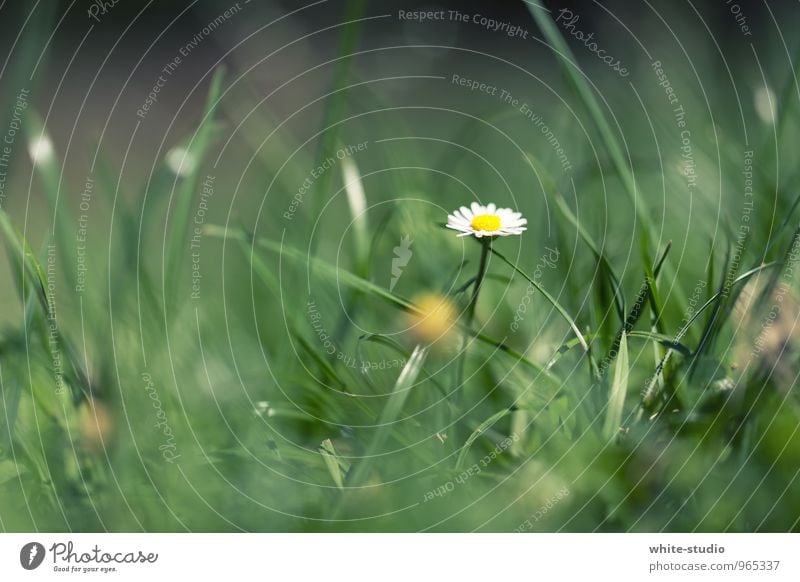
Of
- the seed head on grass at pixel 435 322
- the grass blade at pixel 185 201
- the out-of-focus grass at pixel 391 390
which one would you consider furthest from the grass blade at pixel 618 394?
the grass blade at pixel 185 201

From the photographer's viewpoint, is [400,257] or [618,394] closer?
[618,394]

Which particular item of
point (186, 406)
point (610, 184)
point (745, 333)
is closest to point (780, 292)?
point (745, 333)

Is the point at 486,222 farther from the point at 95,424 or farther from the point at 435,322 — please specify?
the point at 95,424
